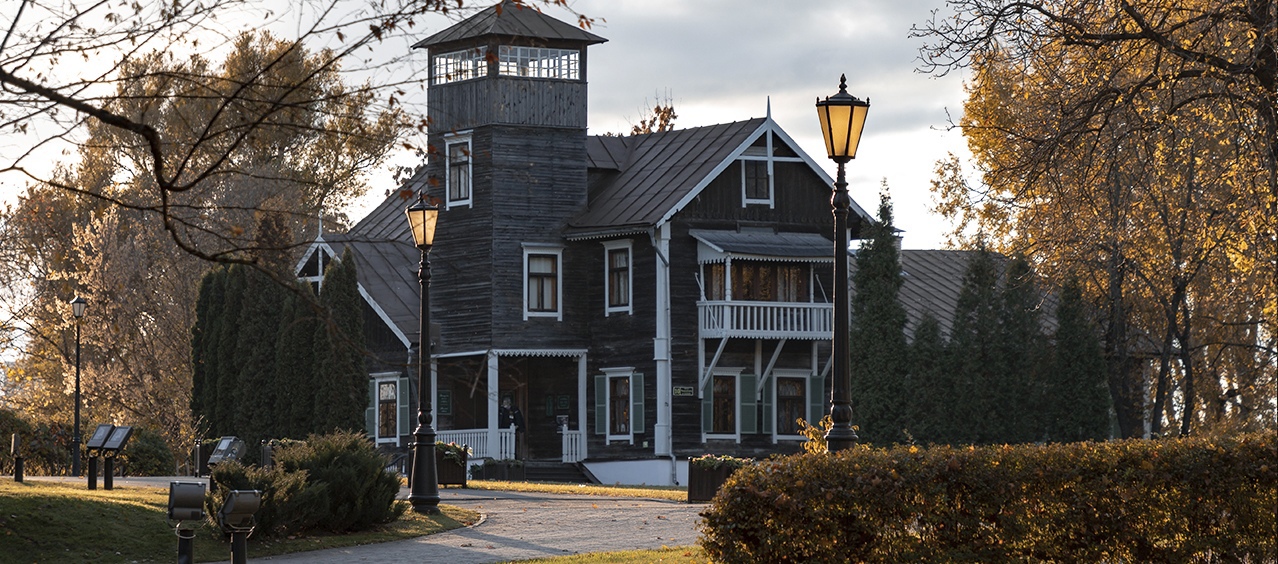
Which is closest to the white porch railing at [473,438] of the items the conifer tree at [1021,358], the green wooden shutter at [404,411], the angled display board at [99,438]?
the green wooden shutter at [404,411]

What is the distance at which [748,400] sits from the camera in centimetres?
4194

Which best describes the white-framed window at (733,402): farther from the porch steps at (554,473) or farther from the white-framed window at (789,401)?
the porch steps at (554,473)

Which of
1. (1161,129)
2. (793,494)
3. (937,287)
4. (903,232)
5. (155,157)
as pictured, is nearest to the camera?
(155,157)

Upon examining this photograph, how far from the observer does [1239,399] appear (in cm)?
4606

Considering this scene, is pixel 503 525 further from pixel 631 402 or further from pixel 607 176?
pixel 607 176

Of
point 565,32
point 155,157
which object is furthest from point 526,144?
point 155,157

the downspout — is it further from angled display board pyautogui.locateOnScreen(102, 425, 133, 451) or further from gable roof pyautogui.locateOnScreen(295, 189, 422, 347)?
angled display board pyautogui.locateOnScreen(102, 425, 133, 451)

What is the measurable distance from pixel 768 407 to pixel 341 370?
33.8ft

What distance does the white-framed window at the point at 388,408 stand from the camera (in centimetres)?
4412

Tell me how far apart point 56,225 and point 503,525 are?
109 ft

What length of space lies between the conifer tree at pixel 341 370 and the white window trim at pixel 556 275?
13.6ft

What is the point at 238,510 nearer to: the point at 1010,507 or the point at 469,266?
the point at 1010,507

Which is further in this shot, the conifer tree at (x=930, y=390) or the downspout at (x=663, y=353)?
the downspout at (x=663, y=353)

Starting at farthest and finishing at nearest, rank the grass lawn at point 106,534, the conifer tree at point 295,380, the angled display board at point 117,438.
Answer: the conifer tree at point 295,380
the angled display board at point 117,438
the grass lawn at point 106,534
